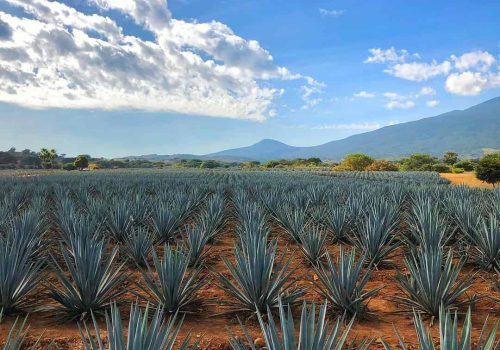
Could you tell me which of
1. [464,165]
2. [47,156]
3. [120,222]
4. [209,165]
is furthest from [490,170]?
[47,156]

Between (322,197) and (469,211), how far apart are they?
409 cm

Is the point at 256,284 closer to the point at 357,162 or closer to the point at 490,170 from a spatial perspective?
the point at 490,170

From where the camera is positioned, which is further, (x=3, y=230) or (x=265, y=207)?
(x=265, y=207)

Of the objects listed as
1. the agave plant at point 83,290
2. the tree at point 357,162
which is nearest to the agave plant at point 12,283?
the agave plant at point 83,290

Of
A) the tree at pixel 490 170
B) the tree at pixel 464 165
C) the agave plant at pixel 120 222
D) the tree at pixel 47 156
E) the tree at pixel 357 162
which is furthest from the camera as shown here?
the tree at pixel 47 156

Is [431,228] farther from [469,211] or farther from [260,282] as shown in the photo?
[260,282]

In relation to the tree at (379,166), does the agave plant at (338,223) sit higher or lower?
higher

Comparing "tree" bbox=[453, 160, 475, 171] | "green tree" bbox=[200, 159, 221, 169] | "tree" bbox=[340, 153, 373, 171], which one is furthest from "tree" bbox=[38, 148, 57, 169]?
"tree" bbox=[453, 160, 475, 171]

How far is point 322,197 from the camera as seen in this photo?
32.1 feet

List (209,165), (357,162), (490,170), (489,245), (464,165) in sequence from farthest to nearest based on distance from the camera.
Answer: (209,165) → (464,165) → (357,162) → (490,170) → (489,245)

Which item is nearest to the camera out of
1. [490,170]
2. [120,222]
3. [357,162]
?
[120,222]

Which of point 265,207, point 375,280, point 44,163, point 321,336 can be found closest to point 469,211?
point 375,280

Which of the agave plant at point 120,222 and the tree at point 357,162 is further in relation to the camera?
the tree at point 357,162

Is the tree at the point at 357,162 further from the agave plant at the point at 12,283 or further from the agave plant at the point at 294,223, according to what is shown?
the agave plant at the point at 12,283
